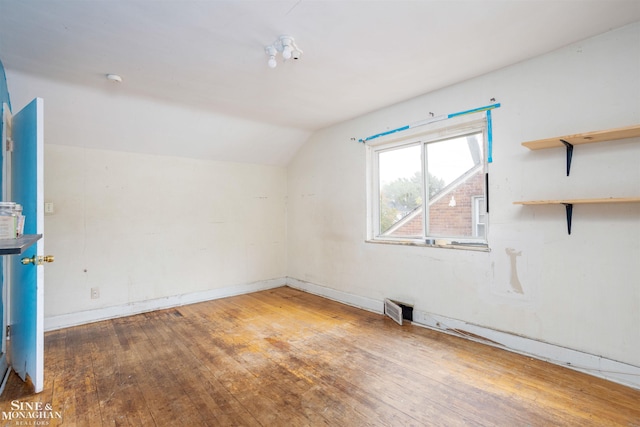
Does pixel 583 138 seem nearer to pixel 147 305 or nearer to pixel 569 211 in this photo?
pixel 569 211

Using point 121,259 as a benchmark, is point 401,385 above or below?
below

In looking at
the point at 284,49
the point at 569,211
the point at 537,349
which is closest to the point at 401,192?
the point at 569,211

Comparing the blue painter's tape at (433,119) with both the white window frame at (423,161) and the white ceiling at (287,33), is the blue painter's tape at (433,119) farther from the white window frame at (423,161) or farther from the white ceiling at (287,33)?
the white ceiling at (287,33)

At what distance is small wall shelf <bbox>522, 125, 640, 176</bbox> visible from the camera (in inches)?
80.3

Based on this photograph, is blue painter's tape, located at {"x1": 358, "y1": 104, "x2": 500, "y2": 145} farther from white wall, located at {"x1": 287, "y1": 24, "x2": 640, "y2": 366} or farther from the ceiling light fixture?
the ceiling light fixture

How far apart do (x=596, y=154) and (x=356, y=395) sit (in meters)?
2.51

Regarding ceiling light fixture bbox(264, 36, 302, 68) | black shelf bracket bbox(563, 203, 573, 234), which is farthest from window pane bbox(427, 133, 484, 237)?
ceiling light fixture bbox(264, 36, 302, 68)

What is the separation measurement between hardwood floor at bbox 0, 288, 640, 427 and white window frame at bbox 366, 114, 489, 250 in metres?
0.96

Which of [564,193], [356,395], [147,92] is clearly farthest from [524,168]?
[147,92]

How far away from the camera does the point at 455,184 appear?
3.30 m

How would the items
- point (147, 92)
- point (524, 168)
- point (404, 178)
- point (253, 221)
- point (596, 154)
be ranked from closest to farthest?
point (596, 154) → point (524, 168) → point (147, 92) → point (404, 178) → point (253, 221)

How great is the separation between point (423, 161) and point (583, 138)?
1512 millimetres

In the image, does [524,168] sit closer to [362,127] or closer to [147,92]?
[362,127]

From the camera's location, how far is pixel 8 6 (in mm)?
1834
